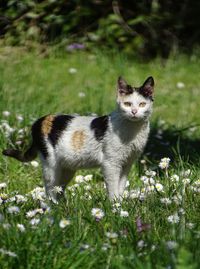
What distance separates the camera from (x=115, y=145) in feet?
16.7

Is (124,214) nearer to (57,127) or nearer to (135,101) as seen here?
(135,101)

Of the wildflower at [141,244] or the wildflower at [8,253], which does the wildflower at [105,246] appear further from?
the wildflower at [8,253]

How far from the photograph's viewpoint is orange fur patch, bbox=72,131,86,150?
521 centimetres

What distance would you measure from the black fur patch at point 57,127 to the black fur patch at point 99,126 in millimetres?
208

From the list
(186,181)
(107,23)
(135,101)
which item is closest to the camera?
(186,181)

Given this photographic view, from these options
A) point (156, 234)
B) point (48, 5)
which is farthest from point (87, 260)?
point (48, 5)

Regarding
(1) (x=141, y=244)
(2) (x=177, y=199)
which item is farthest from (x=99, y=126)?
(1) (x=141, y=244)

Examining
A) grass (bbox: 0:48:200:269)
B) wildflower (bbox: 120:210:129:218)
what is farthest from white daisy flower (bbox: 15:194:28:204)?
wildflower (bbox: 120:210:129:218)

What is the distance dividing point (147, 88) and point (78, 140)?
60 cm

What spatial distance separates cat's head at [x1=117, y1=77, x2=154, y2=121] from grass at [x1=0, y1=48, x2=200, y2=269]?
1.50 feet

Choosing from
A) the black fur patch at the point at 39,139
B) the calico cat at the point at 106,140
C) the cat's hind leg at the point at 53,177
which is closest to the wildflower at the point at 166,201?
the calico cat at the point at 106,140

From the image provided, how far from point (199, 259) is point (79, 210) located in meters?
1.00

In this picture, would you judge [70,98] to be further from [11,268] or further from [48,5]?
[11,268]

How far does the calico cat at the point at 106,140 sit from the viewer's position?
200 inches
